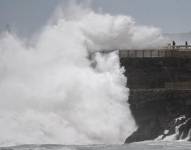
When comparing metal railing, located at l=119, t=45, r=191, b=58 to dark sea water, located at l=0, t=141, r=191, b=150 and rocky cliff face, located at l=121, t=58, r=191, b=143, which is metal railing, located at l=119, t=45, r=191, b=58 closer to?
rocky cliff face, located at l=121, t=58, r=191, b=143

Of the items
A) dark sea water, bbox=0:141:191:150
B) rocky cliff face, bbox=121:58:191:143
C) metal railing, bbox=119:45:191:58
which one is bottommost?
dark sea water, bbox=0:141:191:150

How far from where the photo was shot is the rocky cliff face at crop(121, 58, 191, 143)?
1459 inches

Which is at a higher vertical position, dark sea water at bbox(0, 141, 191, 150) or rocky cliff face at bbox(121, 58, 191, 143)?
rocky cliff face at bbox(121, 58, 191, 143)

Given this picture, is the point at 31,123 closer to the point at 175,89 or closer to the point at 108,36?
the point at 175,89

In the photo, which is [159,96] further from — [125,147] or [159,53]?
[125,147]

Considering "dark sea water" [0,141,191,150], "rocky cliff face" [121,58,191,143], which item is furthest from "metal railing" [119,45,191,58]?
"dark sea water" [0,141,191,150]

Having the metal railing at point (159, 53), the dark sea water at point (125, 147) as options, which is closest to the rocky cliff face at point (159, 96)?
the metal railing at point (159, 53)

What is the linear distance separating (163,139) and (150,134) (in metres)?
1.26

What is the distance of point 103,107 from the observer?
39.1 meters

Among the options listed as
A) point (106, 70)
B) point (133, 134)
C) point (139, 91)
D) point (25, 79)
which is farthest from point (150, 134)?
point (25, 79)

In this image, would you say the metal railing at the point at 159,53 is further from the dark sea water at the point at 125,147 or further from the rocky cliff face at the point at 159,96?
the dark sea water at the point at 125,147

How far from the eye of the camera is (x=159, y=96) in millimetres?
39094

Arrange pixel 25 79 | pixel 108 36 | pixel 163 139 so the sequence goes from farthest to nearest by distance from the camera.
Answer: pixel 108 36 → pixel 25 79 → pixel 163 139

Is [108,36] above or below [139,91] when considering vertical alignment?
above
